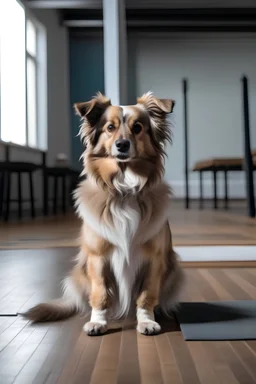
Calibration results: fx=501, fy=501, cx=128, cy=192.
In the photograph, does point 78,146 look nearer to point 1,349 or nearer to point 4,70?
point 4,70

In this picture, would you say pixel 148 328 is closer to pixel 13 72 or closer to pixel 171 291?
pixel 171 291

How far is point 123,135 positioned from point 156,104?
18cm

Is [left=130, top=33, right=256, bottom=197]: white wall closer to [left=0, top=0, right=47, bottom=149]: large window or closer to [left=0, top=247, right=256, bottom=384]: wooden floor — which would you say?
[left=0, top=0, right=47, bottom=149]: large window

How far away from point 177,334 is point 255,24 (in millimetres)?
9158

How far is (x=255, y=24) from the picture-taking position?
31.6 feet

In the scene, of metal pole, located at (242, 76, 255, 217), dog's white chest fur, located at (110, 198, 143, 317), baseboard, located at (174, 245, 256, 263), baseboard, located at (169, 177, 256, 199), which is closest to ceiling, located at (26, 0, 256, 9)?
metal pole, located at (242, 76, 255, 217)

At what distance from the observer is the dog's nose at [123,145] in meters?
1.59

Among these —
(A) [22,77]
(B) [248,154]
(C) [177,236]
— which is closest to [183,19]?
(A) [22,77]

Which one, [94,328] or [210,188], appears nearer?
[94,328]

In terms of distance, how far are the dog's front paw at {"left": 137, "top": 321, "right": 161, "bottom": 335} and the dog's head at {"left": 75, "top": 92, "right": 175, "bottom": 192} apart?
47cm

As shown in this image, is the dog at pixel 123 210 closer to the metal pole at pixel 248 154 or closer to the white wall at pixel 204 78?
the metal pole at pixel 248 154

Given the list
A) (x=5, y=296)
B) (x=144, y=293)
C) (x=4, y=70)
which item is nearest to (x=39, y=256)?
(x=5, y=296)

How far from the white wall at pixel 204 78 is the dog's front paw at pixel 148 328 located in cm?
826

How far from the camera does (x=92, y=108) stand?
166 centimetres
